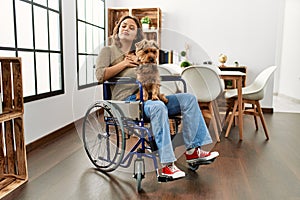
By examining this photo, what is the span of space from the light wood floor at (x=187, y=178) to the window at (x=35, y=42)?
2.01 ft

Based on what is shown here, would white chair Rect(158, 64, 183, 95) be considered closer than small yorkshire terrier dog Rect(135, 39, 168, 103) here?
No

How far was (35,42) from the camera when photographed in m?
2.59

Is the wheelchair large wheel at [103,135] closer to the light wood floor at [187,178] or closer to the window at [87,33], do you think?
the light wood floor at [187,178]

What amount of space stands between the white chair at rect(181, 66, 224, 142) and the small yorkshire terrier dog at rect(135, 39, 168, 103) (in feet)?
2.84

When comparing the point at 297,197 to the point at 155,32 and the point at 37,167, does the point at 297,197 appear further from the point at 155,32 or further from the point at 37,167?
the point at 37,167

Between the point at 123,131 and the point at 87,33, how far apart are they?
2430mm

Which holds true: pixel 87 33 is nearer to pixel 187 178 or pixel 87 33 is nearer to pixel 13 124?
pixel 13 124

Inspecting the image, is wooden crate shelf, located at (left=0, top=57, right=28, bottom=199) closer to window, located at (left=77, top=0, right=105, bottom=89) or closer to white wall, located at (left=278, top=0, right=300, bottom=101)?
window, located at (left=77, top=0, right=105, bottom=89)

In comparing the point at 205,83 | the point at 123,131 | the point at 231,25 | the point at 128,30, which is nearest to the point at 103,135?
the point at 123,131

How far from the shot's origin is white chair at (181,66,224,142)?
2.69 m

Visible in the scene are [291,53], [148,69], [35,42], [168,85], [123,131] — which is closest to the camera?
[123,131]

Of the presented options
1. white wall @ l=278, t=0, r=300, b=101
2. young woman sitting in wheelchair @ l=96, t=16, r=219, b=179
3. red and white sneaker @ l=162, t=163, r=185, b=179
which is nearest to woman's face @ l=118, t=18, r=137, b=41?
young woman sitting in wheelchair @ l=96, t=16, r=219, b=179

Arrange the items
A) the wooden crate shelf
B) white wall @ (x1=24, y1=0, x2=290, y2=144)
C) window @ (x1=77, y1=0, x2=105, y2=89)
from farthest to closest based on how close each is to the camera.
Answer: white wall @ (x1=24, y1=0, x2=290, y2=144)
window @ (x1=77, y1=0, x2=105, y2=89)
the wooden crate shelf

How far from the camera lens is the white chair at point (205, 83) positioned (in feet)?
8.83
